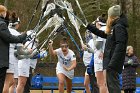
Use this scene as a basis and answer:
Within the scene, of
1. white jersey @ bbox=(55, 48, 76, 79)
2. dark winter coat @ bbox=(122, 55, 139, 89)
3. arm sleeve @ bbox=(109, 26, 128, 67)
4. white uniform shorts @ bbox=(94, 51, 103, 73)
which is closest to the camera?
arm sleeve @ bbox=(109, 26, 128, 67)

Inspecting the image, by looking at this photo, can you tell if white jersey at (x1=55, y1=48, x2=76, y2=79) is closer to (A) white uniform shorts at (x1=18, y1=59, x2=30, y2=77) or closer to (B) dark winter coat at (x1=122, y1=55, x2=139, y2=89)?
(A) white uniform shorts at (x1=18, y1=59, x2=30, y2=77)

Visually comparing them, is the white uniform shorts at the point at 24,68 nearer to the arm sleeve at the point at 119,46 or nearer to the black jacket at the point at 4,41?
the black jacket at the point at 4,41

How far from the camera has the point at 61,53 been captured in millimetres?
13234

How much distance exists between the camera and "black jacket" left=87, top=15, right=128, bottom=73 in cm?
853

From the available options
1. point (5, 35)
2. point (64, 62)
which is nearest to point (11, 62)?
point (5, 35)

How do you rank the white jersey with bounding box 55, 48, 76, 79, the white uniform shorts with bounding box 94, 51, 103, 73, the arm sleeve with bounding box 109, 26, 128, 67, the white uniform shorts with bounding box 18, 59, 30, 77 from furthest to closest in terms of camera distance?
the white jersey with bounding box 55, 48, 76, 79, the white uniform shorts with bounding box 18, 59, 30, 77, the white uniform shorts with bounding box 94, 51, 103, 73, the arm sleeve with bounding box 109, 26, 128, 67

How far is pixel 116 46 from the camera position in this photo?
8.55 metres

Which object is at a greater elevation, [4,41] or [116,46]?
[4,41]

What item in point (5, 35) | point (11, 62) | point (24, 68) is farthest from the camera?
point (24, 68)

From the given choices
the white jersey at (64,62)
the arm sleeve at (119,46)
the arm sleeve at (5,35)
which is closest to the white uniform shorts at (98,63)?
the white jersey at (64,62)

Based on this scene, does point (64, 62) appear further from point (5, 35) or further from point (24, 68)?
point (5, 35)

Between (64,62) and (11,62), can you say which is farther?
(64,62)

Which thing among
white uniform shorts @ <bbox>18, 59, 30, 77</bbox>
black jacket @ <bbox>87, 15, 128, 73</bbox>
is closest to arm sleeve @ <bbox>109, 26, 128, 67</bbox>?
black jacket @ <bbox>87, 15, 128, 73</bbox>

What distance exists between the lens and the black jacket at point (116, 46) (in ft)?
28.0
